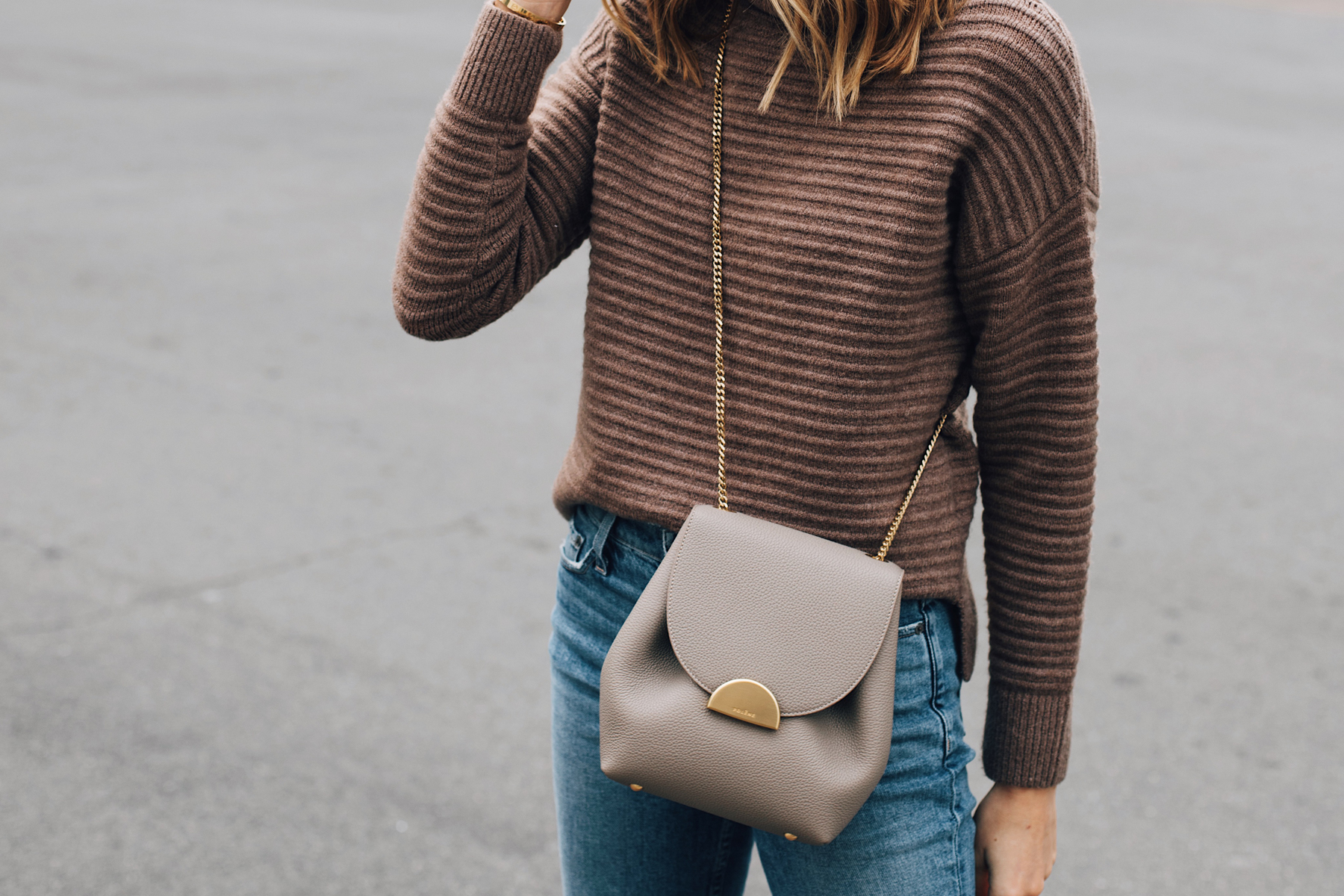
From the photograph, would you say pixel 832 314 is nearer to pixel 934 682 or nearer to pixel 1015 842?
pixel 934 682

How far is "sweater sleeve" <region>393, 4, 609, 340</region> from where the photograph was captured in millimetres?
1442

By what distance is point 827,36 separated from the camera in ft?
4.51

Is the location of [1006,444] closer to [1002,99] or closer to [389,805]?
[1002,99]

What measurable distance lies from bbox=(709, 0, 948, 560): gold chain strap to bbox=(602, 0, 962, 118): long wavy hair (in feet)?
0.09

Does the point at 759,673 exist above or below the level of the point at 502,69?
below

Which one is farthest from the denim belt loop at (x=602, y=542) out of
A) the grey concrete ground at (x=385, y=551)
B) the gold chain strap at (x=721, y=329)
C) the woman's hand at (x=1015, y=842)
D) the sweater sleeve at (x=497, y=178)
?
the grey concrete ground at (x=385, y=551)

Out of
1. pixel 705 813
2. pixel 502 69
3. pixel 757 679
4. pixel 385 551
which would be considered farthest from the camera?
pixel 385 551

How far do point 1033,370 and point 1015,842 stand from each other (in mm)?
523

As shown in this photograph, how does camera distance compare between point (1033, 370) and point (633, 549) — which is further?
point (633, 549)

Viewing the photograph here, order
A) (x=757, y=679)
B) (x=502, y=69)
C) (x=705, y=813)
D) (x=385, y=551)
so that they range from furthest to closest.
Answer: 1. (x=385, y=551)
2. (x=705, y=813)
3. (x=502, y=69)
4. (x=757, y=679)

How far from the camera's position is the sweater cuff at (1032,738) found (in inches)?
59.3

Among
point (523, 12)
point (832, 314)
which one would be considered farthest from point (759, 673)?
point (523, 12)

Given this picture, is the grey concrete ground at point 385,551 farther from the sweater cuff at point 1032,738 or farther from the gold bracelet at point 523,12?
the gold bracelet at point 523,12

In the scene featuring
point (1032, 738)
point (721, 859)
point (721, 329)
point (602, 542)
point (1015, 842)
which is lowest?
point (721, 859)
